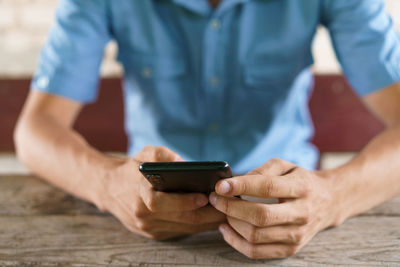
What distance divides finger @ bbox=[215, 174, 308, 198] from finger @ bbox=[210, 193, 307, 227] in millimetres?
17

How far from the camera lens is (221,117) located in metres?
1.16

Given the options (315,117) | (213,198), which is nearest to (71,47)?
(213,198)

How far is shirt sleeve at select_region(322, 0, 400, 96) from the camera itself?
96 centimetres

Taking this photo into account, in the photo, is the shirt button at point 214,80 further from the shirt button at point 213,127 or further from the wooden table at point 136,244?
the wooden table at point 136,244

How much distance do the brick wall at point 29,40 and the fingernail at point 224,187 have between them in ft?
4.59

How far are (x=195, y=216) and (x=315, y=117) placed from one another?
3.39ft

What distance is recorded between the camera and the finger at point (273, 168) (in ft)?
1.99

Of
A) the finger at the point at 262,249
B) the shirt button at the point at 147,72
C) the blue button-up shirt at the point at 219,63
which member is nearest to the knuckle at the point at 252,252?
the finger at the point at 262,249

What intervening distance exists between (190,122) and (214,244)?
1.89 ft

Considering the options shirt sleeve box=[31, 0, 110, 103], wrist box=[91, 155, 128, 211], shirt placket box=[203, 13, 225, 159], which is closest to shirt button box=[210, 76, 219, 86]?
shirt placket box=[203, 13, 225, 159]

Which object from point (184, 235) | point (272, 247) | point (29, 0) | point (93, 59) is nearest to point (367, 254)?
point (272, 247)

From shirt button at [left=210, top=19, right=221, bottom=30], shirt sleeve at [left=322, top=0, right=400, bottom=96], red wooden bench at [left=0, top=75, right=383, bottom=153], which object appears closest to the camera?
shirt sleeve at [left=322, top=0, right=400, bottom=96]

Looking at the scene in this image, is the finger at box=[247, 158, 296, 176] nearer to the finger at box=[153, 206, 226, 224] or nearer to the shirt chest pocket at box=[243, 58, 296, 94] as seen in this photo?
the finger at box=[153, 206, 226, 224]

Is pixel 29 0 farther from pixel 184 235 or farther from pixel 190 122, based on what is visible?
pixel 184 235
